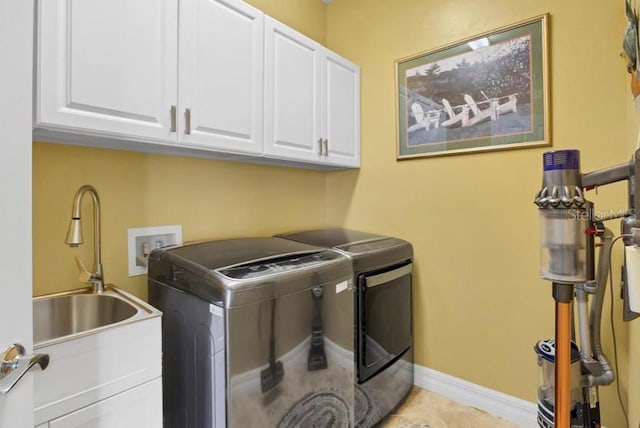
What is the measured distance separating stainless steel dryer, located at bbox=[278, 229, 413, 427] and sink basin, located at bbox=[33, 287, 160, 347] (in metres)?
0.96

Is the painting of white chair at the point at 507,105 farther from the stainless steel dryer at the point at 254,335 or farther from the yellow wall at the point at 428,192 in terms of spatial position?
the stainless steel dryer at the point at 254,335

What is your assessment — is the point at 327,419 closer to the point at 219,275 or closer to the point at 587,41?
the point at 219,275

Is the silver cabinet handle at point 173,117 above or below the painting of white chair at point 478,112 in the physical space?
below

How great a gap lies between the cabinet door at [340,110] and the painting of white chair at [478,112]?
2.42 feet

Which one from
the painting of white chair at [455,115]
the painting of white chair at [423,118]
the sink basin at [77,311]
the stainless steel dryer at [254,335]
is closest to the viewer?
the stainless steel dryer at [254,335]

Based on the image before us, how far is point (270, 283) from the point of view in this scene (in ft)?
4.03

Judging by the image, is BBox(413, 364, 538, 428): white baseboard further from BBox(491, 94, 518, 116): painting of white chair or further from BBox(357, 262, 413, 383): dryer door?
BBox(491, 94, 518, 116): painting of white chair

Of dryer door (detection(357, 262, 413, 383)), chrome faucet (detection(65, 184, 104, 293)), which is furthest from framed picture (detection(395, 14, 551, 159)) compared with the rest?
chrome faucet (detection(65, 184, 104, 293))

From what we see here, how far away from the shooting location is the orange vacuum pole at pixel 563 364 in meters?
0.68

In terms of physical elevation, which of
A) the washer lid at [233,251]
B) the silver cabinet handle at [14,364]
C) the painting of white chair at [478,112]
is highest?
the painting of white chair at [478,112]

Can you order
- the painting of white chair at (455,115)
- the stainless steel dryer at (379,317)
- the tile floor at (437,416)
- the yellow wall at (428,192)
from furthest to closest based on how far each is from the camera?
the painting of white chair at (455,115)
the tile floor at (437,416)
the stainless steel dryer at (379,317)
the yellow wall at (428,192)

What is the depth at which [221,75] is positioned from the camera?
1.51 metres

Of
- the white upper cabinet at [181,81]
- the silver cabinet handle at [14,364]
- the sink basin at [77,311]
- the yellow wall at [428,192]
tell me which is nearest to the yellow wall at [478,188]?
the yellow wall at [428,192]

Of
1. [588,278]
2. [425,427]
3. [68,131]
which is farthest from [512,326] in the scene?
[68,131]
